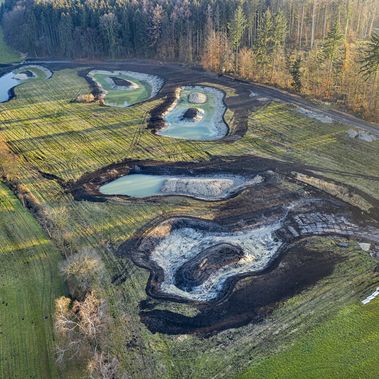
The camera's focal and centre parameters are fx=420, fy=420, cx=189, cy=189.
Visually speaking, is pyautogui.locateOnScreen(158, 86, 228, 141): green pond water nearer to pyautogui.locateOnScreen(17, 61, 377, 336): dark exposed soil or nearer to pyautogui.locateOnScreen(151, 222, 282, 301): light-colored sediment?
pyautogui.locateOnScreen(17, 61, 377, 336): dark exposed soil

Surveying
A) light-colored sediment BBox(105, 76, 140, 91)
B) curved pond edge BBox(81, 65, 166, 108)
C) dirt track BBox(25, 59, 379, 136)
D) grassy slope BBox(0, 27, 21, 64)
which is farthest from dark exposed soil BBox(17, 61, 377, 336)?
grassy slope BBox(0, 27, 21, 64)

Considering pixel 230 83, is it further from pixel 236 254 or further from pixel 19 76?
pixel 19 76

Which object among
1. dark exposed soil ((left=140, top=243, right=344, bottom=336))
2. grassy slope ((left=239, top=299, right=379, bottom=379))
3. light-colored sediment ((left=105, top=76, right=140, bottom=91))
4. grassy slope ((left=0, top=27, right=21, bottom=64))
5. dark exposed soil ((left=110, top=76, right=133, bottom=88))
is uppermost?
grassy slope ((left=0, top=27, right=21, bottom=64))

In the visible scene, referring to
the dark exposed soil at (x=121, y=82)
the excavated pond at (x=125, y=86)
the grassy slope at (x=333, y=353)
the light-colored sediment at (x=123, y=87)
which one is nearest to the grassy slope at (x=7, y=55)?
the excavated pond at (x=125, y=86)

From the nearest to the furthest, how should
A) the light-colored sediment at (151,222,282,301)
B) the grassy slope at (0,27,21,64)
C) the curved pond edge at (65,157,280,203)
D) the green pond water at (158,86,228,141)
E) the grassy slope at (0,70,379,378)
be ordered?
the grassy slope at (0,70,379,378) < the light-colored sediment at (151,222,282,301) < the curved pond edge at (65,157,280,203) < the green pond water at (158,86,228,141) < the grassy slope at (0,27,21,64)

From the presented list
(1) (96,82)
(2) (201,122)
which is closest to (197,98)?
(2) (201,122)

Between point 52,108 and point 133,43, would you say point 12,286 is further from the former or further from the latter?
point 133,43

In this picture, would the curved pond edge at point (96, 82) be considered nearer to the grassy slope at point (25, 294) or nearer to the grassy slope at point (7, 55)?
the grassy slope at point (7, 55)
